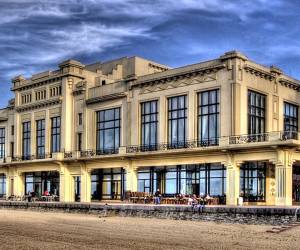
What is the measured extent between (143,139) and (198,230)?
947 inches

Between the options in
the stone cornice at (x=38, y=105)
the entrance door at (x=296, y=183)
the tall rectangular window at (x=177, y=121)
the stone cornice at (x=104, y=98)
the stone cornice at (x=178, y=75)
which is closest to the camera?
the stone cornice at (x=178, y=75)

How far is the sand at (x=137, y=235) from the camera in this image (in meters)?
27.6

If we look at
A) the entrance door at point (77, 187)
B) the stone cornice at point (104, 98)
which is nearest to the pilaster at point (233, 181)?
the stone cornice at point (104, 98)

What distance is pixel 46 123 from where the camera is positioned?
68.2 meters

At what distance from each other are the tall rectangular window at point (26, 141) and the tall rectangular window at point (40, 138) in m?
1.72

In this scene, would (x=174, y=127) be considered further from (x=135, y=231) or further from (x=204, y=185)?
(x=135, y=231)

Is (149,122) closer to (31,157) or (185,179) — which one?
(185,179)

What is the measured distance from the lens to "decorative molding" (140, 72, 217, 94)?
52312 mm

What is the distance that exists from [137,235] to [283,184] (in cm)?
1760

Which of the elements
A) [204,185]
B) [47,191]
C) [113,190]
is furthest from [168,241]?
[47,191]

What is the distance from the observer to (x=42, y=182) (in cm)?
6956

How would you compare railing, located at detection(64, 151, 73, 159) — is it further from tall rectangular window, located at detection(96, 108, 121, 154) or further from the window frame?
the window frame

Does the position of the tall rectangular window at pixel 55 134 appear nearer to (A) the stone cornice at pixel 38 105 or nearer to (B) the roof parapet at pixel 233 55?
(A) the stone cornice at pixel 38 105

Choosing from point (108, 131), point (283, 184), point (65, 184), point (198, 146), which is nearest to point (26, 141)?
point (65, 184)
